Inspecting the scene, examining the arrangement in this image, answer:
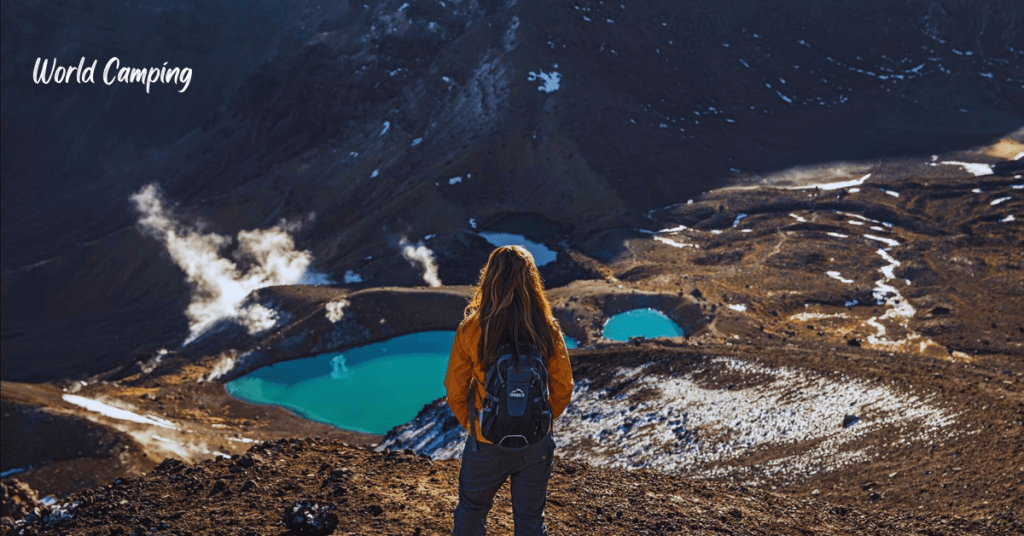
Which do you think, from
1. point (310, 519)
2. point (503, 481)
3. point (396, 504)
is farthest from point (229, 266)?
point (503, 481)

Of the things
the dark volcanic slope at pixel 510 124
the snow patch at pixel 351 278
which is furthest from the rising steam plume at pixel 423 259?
the snow patch at pixel 351 278

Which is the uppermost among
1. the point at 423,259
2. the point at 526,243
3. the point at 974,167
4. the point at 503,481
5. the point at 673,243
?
the point at 423,259

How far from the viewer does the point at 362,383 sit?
40438 millimetres

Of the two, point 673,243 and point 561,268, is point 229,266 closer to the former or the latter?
point 561,268

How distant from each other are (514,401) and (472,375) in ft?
1.82

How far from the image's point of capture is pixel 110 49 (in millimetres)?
134375

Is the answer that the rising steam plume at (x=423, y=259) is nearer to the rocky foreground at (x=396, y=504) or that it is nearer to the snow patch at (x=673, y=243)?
the snow patch at (x=673, y=243)

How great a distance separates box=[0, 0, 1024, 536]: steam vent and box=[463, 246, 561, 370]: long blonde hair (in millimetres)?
3594

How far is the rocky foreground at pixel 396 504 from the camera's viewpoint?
9.68m

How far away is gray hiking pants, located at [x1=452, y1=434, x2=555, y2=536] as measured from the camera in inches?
252

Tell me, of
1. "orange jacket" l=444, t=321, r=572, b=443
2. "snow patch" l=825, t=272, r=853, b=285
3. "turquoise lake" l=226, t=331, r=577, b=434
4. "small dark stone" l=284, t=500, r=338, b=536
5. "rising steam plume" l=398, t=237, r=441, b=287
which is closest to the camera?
"orange jacket" l=444, t=321, r=572, b=443

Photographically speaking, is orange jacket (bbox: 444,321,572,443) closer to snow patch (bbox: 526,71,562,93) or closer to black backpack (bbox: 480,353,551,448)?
black backpack (bbox: 480,353,551,448)

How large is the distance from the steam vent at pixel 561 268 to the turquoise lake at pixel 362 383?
224mm

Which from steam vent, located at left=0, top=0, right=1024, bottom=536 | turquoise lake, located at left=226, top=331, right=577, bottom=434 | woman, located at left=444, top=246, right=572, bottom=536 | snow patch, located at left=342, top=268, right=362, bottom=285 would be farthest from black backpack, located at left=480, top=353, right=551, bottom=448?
snow patch, located at left=342, top=268, right=362, bottom=285
